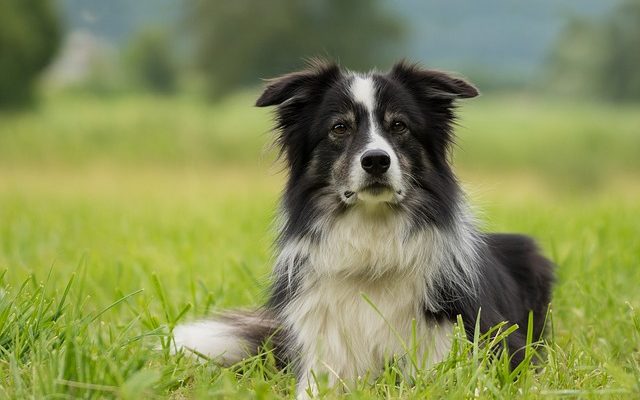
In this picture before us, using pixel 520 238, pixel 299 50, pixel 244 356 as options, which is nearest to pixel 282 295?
pixel 244 356

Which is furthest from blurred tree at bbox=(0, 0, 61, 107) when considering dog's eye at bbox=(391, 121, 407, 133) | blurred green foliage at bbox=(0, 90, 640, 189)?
dog's eye at bbox=(391, 121, 407, 133)

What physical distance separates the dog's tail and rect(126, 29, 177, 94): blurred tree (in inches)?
742

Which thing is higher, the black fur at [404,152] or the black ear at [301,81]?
the black ear at [301,81]

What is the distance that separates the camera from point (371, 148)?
3857mm

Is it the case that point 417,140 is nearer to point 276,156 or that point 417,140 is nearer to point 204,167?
point 276,156

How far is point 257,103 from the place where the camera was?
13.3ft

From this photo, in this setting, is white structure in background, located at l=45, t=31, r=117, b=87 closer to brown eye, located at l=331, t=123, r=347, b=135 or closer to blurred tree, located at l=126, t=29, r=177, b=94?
blurred tree, located at l=126, t=29, r=177, b=94

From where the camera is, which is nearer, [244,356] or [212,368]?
[212,368]

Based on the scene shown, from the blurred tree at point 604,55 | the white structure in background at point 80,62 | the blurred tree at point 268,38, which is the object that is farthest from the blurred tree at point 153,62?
the blurred tree at point 604,55

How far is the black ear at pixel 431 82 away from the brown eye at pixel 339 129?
0.43 m

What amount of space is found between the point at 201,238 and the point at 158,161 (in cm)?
1137

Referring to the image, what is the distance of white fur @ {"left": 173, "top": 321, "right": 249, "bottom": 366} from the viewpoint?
4234 millimetres

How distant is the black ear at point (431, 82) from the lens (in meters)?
4.21

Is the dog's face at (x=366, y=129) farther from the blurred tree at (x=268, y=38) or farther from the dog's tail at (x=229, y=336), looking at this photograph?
the blurred tree at (x=268, y=38)
